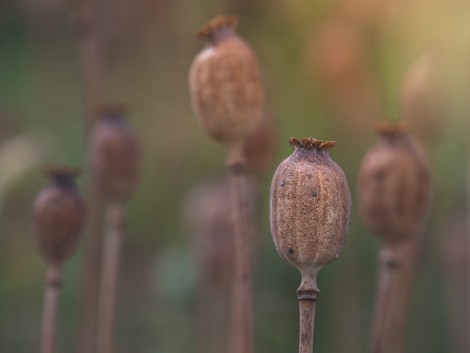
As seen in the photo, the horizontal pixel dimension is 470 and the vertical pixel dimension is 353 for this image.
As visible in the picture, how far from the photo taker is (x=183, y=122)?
278 centimetres

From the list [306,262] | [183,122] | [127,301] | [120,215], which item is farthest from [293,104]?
[306,262]

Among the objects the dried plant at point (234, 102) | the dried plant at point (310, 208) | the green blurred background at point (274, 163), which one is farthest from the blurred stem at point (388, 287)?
the green blurred background at point (274, 163)

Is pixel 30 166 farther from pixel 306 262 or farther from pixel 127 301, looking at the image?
pixel 306 262

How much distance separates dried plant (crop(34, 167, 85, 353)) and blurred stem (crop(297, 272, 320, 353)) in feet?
1.47

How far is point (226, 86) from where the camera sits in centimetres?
119

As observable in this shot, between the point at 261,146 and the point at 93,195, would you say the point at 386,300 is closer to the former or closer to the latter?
the point at 261,146

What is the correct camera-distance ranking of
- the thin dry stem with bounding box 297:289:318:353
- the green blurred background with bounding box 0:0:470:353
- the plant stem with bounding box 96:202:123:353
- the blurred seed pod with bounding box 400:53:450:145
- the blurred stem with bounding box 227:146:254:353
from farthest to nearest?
the green blurred background with bounding box 0:0:470:353 → the blurred seed pod with bounding box 400:53:450:145 → the plant stem with bounding box 96:202:123:353 → the blurred stem with bounding box 227:146:254:353 → the thin dry stem with bounding box 297:289:318:353

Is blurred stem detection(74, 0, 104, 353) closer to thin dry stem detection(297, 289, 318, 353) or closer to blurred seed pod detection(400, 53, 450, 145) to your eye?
blurred seed pod detection(400, 53, 450, 145)

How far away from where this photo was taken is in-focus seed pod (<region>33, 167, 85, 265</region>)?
1.26 metres

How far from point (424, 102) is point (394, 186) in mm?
338

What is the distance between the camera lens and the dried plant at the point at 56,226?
4.11 ft

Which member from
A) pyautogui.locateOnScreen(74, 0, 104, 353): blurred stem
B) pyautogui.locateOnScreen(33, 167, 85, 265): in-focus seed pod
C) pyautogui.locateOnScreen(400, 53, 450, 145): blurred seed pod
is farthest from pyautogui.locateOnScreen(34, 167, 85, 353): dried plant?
pyautogui.locateOnScreen(400, 53, 450, 145): blurred seed pod

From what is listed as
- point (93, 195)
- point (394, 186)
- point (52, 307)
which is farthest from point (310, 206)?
point (93, 195)

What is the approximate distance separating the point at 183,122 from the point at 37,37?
756 millimetres
